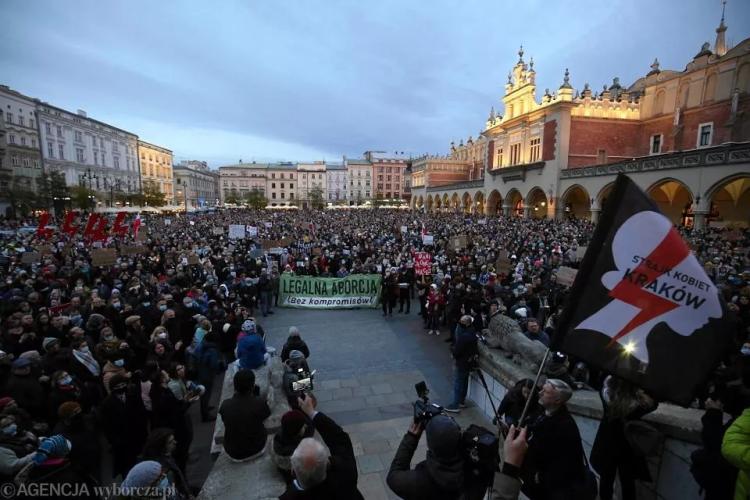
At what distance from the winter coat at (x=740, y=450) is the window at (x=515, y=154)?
134 ft

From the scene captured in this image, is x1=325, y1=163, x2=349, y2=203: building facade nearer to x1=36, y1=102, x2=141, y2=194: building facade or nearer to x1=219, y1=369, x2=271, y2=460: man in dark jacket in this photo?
x1=36, y1=102, x2=141, y2=194: building facade

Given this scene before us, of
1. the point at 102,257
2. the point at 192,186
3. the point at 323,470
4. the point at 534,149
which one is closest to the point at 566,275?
the point at 323,470

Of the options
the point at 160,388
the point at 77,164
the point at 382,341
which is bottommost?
the point at 382,341

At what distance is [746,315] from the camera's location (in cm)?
706

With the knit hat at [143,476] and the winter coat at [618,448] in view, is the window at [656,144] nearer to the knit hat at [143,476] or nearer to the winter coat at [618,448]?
the winter coat at [618,448]

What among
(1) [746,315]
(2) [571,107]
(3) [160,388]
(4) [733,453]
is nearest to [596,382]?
(4) [733,453]

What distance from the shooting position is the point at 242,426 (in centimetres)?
335

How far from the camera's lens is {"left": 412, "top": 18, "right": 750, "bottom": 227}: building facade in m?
21.1

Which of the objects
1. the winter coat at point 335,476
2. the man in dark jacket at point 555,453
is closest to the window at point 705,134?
the man in dark jacket at point 555,453

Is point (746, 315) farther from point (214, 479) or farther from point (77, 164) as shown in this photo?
point (77, 164)

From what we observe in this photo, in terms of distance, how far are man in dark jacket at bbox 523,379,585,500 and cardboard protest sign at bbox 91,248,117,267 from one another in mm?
13383

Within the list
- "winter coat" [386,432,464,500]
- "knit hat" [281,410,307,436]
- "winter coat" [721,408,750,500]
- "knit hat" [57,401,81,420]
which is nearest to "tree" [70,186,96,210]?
"knit hat" [57,401,81,420]

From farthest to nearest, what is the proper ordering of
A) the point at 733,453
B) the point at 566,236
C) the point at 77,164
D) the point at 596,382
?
the point at 77,164 < the point at 566,236 < the point at 596,382 < the point at 733,453

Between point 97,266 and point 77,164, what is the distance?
56.3 m
